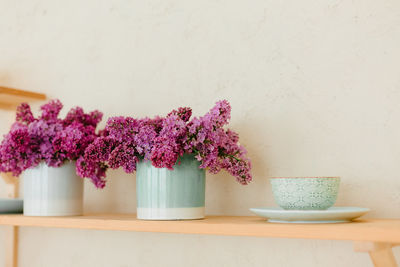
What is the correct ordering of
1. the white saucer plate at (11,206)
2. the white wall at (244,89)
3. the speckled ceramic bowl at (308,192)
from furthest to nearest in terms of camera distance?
the white saucer plate at (11,206)
the white wall at (244,89)
the speckled ceramic bowl at (308,192)

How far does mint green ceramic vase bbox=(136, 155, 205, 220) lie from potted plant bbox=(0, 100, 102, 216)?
0.21 metres

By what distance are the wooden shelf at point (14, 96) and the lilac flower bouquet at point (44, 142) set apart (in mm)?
172

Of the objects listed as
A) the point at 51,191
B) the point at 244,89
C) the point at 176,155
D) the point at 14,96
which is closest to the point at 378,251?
the point at 176,155

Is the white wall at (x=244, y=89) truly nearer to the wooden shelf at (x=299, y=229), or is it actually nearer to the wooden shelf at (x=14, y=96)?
the wooden shelf at (x=14, y=96)

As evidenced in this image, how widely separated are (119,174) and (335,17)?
648 mm

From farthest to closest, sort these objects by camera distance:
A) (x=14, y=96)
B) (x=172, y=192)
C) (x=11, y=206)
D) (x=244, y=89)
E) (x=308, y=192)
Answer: (x=14, y=96) → (x=11, y=206) → (x=244, y=89) → (x=172, y=192) → (x=308, y=192)

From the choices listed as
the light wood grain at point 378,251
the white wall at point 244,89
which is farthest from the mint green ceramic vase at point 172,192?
the light wood grain at point 378,251

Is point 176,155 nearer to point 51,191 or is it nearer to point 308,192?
point 308,192

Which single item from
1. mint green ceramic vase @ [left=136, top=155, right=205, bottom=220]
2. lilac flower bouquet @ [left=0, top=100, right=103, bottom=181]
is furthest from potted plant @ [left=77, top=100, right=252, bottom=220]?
lilac flower bouquet @ [left=0, top=100, right=103, bottom=181]

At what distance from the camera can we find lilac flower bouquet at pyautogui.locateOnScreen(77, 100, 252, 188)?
0.90 meters

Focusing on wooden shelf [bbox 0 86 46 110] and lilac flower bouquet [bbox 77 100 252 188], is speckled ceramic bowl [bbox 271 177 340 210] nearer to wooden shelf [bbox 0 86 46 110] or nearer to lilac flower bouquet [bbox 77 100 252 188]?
lilac flower bouquet [bbox 77 100 252 188]

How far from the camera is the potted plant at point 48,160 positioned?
106 centimetres

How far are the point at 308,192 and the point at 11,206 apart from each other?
0.78m

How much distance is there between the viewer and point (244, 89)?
3.59ft
